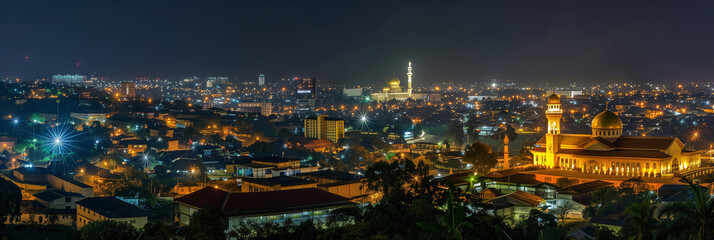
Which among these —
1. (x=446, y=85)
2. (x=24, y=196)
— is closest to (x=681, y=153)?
(x=24, y=196)

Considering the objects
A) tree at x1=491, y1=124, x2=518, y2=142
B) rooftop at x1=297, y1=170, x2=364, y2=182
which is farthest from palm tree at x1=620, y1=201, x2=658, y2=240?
tree at x1=491, y1=124, x2=518, y2=142

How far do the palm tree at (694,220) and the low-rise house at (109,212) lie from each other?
1268 centimetres

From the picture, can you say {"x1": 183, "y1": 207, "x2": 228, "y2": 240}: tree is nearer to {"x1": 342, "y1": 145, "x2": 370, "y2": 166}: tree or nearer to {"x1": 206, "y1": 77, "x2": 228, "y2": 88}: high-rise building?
{"x1": 342, "y1": 145, "x2": 370, "y2": 166}: tree

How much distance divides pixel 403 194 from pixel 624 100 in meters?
69.8

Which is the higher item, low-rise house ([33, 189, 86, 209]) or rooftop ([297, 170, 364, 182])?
rooftop ([297, 170, 364, 182])

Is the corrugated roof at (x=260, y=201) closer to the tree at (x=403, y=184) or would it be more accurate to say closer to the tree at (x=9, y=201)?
the tree at (x=403, y=184)

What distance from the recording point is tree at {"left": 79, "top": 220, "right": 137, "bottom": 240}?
12.0 metres

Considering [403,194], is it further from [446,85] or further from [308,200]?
[446,85]

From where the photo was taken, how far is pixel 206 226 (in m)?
10.9

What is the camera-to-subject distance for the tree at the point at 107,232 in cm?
1203

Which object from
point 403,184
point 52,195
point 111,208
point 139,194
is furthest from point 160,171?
point 403,184

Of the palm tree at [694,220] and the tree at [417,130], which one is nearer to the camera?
the palm tree at [694,220]

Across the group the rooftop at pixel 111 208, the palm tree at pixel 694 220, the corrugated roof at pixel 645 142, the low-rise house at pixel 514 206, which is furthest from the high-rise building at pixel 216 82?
the palm tree at pixel 694 220

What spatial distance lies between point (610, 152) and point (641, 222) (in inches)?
506
